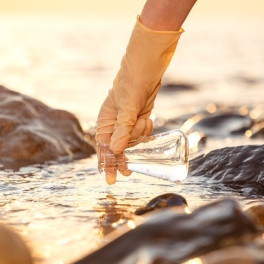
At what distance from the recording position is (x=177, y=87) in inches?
340

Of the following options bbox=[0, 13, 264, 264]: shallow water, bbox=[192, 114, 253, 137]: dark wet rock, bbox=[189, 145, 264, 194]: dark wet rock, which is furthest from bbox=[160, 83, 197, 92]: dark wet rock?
bbox=[189, 145, 264, 194]: dark wet rock

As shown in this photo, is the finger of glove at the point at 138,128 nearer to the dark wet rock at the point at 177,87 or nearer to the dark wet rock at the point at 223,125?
the dark wet rock at the point at 223,125

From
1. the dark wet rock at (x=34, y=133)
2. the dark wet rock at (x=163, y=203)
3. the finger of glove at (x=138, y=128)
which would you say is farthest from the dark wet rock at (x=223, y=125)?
the dark wet rock at (x=163, y=203)

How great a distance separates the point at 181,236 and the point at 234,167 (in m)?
1.52

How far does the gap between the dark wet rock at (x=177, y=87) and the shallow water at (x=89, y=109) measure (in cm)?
18

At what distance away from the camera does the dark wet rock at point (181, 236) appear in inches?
88.5

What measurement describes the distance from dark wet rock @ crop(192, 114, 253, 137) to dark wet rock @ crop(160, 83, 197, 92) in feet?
7.53

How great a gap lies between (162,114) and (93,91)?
→ 1890 millimetres

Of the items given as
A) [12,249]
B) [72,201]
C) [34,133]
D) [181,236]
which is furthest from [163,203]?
[34,133]

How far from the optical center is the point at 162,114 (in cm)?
643

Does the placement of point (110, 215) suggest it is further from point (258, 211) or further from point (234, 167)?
point (234, 167)

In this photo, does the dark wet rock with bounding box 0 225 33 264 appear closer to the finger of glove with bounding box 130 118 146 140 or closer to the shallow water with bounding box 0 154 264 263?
the shallow water with bounding box 0 154 264 263

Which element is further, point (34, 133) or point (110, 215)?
point (34, 133)

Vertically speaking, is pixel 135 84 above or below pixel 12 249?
above
